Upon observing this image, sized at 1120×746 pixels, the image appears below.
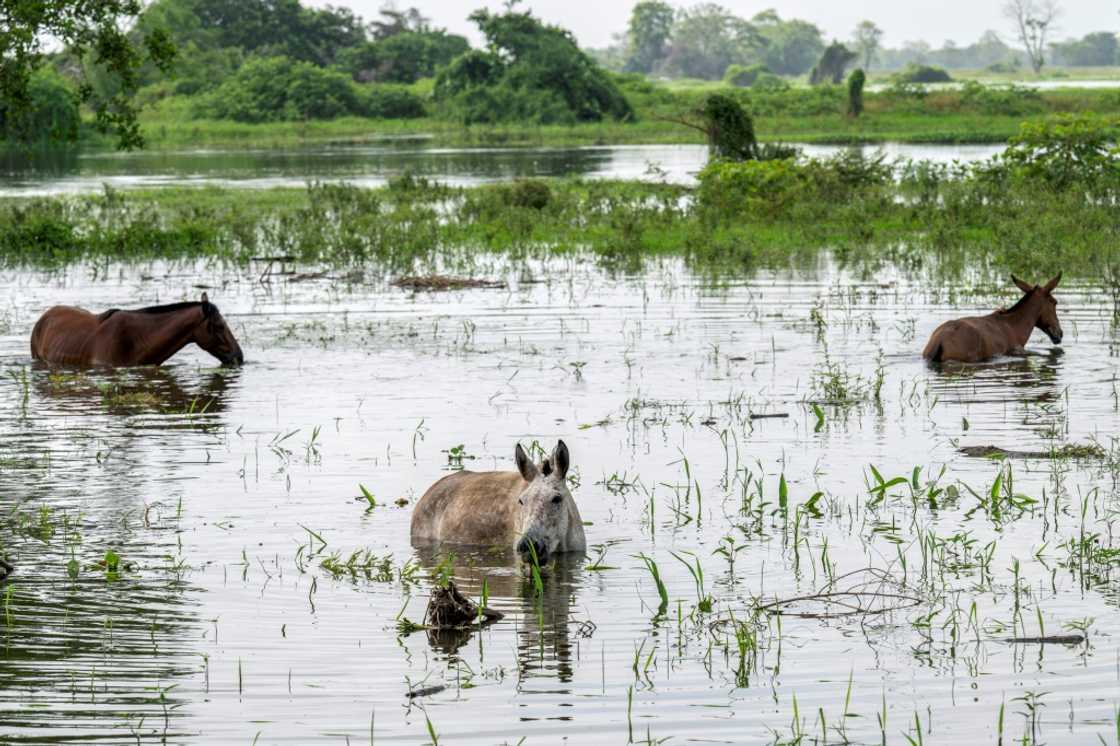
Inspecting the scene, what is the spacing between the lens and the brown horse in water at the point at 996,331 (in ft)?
49.9

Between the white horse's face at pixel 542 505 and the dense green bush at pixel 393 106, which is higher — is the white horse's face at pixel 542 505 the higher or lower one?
the lower one

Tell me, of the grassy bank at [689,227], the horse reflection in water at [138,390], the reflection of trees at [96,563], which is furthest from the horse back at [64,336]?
the grassy bank at [689,227]

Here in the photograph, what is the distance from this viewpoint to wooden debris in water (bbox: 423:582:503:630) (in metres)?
7.84

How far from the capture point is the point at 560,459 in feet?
28.1

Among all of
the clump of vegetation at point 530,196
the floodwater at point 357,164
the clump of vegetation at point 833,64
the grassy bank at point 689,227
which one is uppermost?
the clump of vegetation at point 833,64

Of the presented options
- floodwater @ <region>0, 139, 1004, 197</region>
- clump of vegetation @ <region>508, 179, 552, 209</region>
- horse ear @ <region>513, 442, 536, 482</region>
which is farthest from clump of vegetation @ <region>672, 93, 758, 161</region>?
horse ear @ <region>513, 442, 536, 482</region>

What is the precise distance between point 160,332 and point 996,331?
8.35m

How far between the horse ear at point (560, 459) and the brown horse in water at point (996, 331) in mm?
7442

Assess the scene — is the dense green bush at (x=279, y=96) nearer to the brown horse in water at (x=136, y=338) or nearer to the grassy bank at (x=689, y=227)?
the grassy bank at (x=689, y=227)

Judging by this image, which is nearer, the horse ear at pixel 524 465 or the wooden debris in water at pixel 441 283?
the horse ear at pixel 524 465

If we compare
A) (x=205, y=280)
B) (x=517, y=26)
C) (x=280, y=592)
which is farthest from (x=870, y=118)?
(x=280, y=592)

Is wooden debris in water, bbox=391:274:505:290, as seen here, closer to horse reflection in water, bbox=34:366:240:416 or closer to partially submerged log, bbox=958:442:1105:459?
horse reflection in water, bbox=34:366:240:416

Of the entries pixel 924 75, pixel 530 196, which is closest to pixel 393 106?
pixel 530 196

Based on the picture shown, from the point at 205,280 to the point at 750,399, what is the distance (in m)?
11.1
